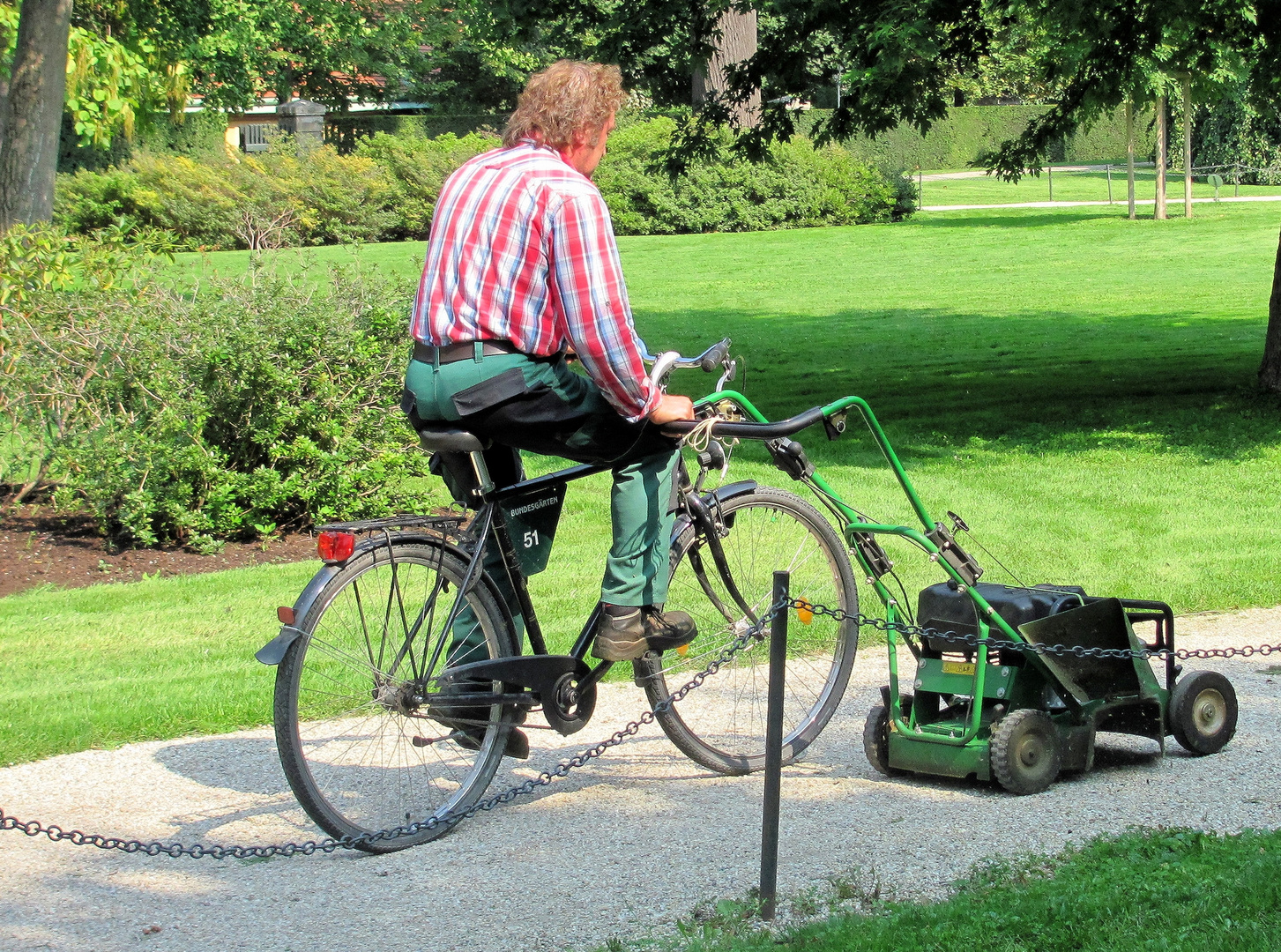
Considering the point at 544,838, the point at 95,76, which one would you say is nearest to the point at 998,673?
the point at 544,838

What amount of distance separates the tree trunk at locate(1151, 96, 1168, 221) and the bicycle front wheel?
30208 millimetres

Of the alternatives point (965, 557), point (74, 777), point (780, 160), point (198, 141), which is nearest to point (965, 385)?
point (965, 557)

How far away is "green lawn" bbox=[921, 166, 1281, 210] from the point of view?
4575 cm

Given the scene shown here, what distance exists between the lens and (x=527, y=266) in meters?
3.89

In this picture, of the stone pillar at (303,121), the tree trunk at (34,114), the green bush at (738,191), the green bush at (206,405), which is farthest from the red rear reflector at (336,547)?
the stone pillar at (303,121)

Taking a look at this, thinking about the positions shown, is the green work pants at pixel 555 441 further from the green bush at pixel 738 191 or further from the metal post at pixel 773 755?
the green bush at pixel 738 191

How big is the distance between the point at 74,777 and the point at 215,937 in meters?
1.50

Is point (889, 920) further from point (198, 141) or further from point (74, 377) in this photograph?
point (198, 141)

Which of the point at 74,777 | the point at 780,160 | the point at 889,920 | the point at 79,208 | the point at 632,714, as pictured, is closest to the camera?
the point at 889,920

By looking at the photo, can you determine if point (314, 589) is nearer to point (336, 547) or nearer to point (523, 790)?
point (336, 547)

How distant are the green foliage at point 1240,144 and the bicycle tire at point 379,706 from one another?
50440 mm

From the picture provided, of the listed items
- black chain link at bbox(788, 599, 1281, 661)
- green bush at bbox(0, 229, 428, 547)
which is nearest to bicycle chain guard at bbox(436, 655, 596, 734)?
black chain link at bbox(788, 599, 1281, 661)

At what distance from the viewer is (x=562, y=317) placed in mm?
3973

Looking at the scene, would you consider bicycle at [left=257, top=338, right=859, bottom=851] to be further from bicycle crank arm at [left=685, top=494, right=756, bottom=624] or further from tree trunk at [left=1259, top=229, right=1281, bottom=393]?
tree trunk at [left=1259, top=229, right=1281, bottom=393]
